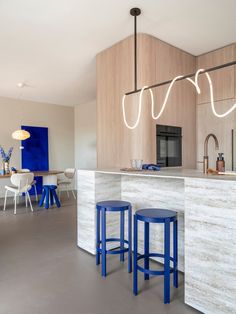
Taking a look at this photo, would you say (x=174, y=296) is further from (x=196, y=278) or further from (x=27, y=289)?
(x=27, y=289)

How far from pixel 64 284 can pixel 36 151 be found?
5818 millimetres

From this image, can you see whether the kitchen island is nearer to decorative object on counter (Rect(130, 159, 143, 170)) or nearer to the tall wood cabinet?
decorative object on counter (Rect(130, 159, 143, 170))

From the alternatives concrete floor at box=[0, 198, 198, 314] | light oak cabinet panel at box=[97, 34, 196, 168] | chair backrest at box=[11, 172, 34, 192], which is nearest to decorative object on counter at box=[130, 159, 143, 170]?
light oak cabinet panel at box=[97, 34, 196, 168]

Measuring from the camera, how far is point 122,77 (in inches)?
146

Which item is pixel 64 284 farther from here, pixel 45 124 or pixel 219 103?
pixel 45 124

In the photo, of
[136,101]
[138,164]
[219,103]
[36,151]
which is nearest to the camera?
[138,164]

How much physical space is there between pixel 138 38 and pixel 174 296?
3238 millimetres

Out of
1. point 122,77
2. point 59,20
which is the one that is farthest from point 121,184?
point 59,20

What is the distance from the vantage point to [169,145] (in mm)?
3873

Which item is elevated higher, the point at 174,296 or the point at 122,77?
the point at 122,77

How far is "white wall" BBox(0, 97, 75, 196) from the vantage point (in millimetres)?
7027

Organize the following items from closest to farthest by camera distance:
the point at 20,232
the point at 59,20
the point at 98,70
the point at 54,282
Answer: the point at 54,282
the point at 59,20
the point at 20,232
the point at 98,70

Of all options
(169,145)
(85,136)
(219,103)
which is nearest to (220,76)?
(219,103)

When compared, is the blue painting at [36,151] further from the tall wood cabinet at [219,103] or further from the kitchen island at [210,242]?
the kitchen island at [210,242]
